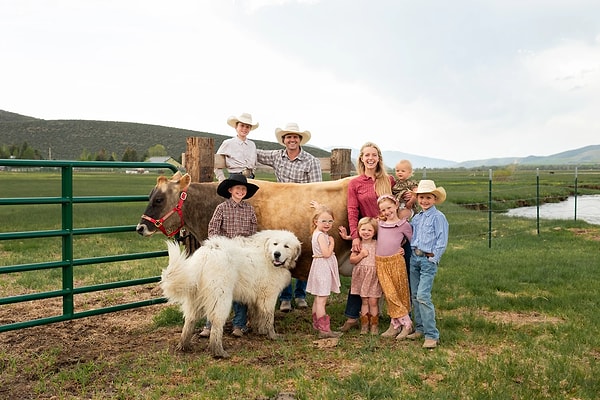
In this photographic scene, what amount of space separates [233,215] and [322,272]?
1.12 meters

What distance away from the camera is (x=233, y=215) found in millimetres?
5402

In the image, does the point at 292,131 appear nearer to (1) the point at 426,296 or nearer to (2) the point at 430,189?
(2) the point at 430,189

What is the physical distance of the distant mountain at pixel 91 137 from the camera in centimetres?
10700

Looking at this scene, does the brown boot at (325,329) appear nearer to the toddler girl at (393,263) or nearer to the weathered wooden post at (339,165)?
the toddler girl at (393,263)

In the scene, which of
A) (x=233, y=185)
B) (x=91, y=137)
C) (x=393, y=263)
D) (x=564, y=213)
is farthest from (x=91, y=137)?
(x=393, y=263)

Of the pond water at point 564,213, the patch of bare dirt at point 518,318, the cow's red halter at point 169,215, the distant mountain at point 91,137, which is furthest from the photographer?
the distant mountain at point 91,137

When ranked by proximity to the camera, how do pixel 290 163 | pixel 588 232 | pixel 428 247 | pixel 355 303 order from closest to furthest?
pixel 428 247, pixel 355 303, pixel 290 163, pixel 588 232

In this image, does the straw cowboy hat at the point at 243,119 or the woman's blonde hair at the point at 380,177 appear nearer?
the woman's blonde hair at the point at 380,177

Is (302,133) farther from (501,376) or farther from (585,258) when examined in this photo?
(585,258)

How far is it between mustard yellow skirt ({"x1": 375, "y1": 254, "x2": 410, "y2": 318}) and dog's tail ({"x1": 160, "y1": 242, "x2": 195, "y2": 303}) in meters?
2.00

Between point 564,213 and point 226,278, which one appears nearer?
point 226,278

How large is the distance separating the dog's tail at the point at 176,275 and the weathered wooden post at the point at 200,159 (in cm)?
183

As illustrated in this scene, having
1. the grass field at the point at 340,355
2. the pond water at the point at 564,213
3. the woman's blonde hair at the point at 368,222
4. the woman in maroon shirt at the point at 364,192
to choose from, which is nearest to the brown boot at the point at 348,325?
the woman in maroon shirt at the point at 364,192

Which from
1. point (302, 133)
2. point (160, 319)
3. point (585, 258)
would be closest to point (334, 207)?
point (302, 133)
